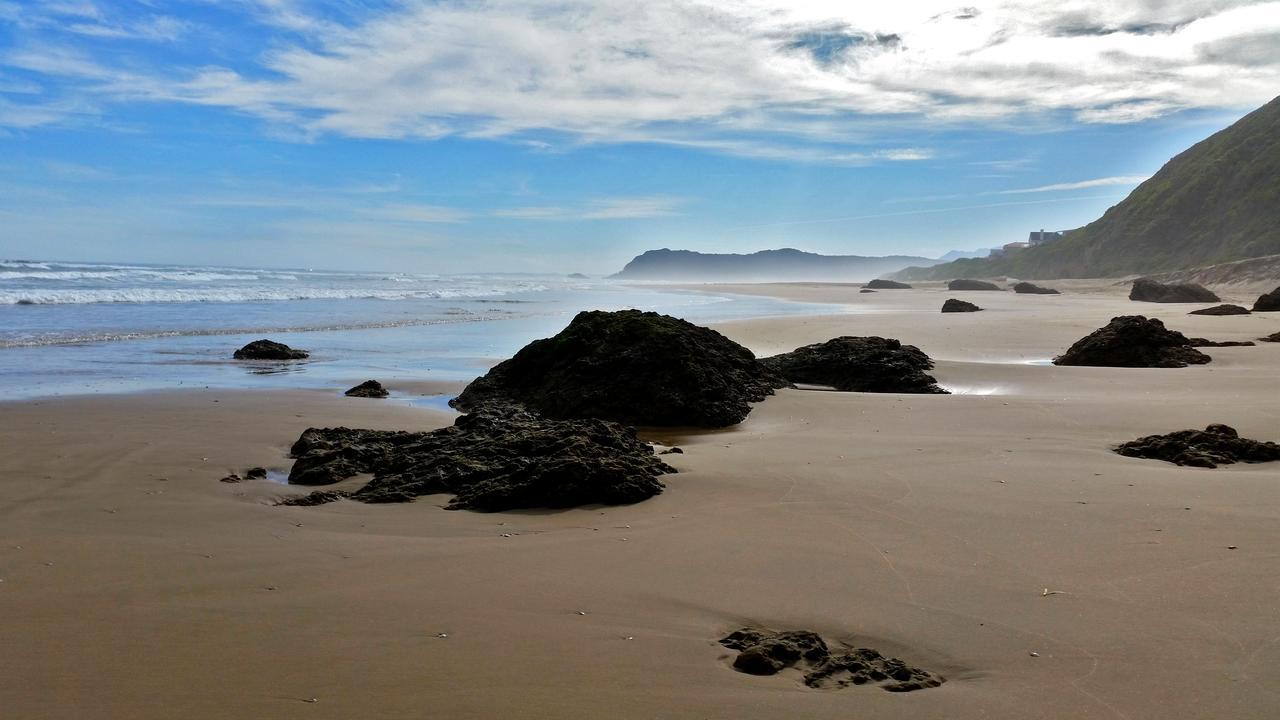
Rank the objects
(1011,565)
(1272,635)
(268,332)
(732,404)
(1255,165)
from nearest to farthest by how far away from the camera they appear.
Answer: (1272,635) < (1011,565) < (732,404) < (268,332) < (1255,165)

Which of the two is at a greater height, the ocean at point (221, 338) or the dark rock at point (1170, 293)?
the dark rock at point (1170, 293)

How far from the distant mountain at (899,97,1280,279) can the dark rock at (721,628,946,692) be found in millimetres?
65946

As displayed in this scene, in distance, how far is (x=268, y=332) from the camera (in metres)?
20.2

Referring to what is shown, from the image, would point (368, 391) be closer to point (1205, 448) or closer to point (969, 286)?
point (1205, 448)

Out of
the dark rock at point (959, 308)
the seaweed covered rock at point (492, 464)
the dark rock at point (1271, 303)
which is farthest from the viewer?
the dark rock at point (959, 308)

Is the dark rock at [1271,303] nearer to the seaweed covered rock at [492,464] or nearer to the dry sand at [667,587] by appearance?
the dry sand at [667,587]

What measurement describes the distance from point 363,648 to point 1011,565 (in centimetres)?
273

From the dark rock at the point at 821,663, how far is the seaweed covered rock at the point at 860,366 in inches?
293

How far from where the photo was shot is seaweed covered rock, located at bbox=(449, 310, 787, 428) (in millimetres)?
8414

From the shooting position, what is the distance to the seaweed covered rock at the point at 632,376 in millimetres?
8414

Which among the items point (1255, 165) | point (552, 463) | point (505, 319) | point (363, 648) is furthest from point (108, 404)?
point (1255, 165)

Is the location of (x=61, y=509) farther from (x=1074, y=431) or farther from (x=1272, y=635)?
(x=1074, y=431)

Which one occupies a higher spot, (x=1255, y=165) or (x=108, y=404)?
(x=1255, y=165)

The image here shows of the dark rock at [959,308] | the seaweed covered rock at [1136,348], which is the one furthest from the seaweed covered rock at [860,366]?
the dark rock at [959,308]
